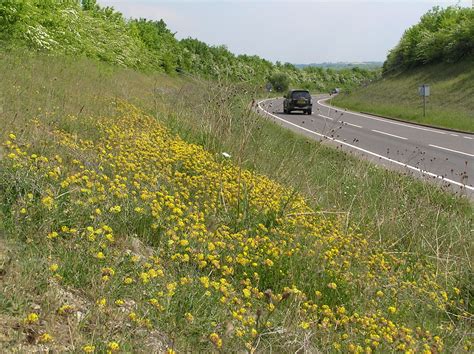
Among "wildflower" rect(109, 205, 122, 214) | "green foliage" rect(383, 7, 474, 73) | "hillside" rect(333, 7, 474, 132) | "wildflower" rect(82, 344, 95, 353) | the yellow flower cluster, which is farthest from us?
"green foliage" rect(383, 7, 474, 73)

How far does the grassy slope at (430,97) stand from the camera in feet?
83.7

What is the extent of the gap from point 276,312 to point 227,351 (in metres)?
0.72

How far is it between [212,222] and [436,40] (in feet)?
130

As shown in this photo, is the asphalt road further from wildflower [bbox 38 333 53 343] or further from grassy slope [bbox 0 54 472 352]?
wildflower [bbox 38 333 53 343]

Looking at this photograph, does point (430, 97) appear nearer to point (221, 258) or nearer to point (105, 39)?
point (105, 39)

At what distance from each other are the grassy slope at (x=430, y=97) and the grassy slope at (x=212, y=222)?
1614cm

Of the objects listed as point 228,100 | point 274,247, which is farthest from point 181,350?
point 228,100

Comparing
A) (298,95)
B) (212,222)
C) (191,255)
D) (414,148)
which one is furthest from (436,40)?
(191,255)

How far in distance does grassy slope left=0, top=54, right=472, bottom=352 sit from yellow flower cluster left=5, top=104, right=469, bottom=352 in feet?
0.10

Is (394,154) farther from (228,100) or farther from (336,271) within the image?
(336,271)

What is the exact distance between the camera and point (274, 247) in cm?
385

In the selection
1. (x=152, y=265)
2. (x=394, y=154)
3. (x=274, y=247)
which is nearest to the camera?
(x=152, y=265)

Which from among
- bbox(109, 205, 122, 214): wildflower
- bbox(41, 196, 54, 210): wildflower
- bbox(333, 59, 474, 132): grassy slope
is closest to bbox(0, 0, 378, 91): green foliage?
bbox(109, 205, 122, 214): wildflower

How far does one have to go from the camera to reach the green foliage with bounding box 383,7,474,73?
35438 millimetres
